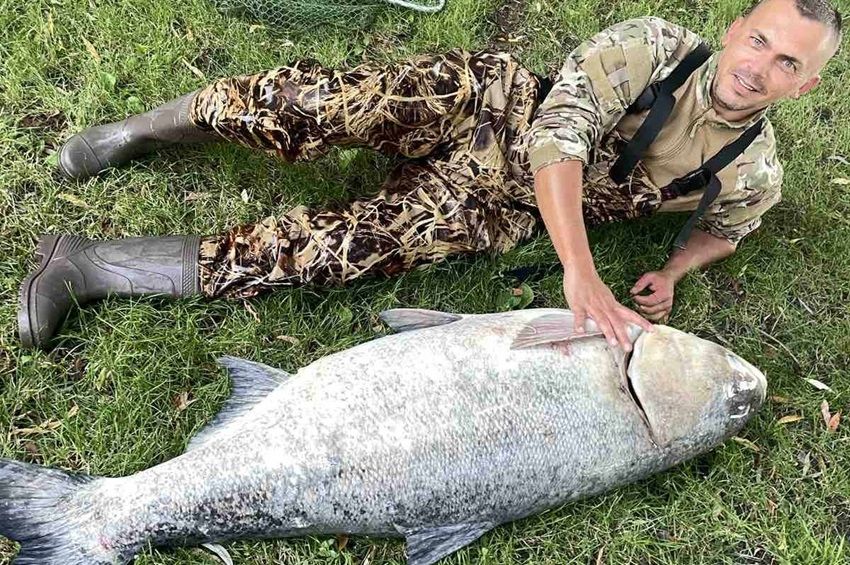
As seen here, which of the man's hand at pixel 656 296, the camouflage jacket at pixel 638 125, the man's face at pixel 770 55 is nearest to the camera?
the man's face at pixel 770 55

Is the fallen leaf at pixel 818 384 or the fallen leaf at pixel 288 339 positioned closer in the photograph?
the fallen leaf at pixel 288 339

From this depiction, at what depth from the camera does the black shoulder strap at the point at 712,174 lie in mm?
3693

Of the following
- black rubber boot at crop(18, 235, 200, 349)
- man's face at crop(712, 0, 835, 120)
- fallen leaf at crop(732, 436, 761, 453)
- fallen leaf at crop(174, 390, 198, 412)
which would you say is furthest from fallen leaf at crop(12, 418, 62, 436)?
man's face at crop(712, 0, 835, 120)

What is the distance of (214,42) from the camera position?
4.71 metres

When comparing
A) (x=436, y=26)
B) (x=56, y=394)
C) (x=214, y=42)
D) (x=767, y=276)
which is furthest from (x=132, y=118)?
(x=767, y=276)

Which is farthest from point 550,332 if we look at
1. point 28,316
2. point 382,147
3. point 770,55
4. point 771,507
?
Result: point 28,316

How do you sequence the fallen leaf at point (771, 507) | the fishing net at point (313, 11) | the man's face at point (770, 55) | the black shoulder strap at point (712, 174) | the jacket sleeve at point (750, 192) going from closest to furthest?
the man's face at point (770, 55) < the black shoulder strap at point (712, 174) < the jacket sleeve at point (750, 192) < the fallen leaf at point (771, 507) < the fishing net at point (313, 11)

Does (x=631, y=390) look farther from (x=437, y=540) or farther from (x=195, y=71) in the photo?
(x=195, y=71)

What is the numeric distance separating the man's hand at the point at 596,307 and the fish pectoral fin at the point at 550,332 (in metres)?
0.08

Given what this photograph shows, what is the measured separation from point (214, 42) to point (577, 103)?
2334 millimetres

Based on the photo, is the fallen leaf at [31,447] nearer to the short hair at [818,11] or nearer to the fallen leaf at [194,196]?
the fallen leaf at [194,196]

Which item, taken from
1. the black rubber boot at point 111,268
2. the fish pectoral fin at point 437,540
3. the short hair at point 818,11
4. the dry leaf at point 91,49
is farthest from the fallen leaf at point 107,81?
the short hair at point 818,11

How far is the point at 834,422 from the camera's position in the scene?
4.18 metres

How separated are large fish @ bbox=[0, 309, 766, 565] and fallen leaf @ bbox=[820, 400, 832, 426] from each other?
39.6 inches
